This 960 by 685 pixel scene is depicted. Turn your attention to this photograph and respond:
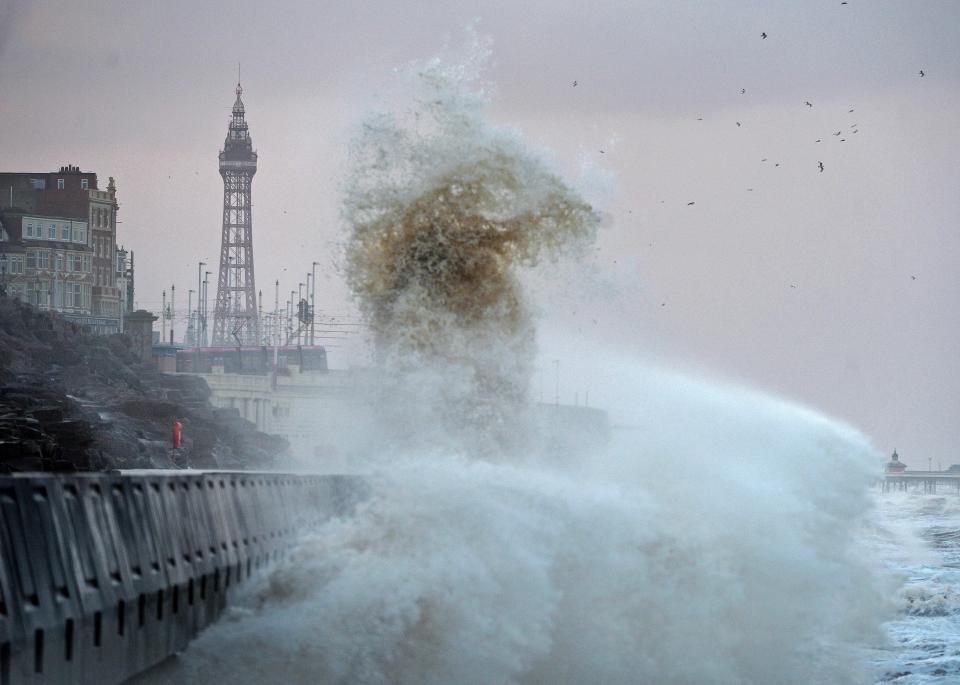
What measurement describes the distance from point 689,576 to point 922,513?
89489 mm

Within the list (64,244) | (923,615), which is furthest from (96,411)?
(64,244)

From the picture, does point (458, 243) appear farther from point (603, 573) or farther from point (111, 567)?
point (111, 567)

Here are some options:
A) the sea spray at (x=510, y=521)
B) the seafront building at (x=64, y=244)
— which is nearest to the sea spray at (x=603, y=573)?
the sea spray at (x=510, y=521)

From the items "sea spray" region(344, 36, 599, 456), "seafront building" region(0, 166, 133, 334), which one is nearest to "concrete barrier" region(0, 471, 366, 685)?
→ "sea spray" region(344, 36, 599, 456)

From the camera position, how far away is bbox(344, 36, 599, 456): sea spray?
27484 millimetres

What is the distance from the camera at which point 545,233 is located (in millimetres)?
28422

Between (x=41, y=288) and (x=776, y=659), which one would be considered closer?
(x=776, y=659)

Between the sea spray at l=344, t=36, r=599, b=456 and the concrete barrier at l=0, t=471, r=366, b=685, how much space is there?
1059 cm

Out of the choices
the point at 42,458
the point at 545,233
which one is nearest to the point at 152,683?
the point at 545,233

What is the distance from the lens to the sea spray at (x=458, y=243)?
27484 mm

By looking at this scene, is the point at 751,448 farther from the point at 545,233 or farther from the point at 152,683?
the point at 152,683

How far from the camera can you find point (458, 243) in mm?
27953

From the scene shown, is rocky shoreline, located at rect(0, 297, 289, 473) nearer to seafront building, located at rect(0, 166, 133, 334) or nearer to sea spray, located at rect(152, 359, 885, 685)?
seafront building, located at rect(0, 166, 133, 334)

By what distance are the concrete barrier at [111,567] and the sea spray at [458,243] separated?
1059 centimetres
